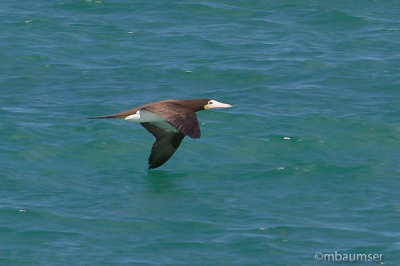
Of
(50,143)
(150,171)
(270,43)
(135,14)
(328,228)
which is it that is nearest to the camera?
(328,228)

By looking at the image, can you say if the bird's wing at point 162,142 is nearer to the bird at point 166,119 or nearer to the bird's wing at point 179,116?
the bird at point 166,119

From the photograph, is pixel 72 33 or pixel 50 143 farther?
pixel 72 33

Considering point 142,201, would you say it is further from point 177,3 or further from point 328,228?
point 177,3

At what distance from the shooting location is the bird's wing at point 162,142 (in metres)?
18.4

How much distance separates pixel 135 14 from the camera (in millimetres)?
28516

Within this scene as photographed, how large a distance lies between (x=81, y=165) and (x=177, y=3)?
36.8 feet

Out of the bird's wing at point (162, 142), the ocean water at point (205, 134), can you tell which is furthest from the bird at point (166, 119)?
the ocean water at point (205, 134)

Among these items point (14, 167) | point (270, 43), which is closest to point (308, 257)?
point (14, 167)

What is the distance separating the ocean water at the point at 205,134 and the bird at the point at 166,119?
0.41 m

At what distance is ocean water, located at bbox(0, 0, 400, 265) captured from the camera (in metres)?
15.5

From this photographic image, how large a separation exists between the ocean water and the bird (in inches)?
16.2

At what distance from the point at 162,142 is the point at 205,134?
227cm

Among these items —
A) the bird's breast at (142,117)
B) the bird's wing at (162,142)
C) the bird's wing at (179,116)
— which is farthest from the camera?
the bird's wing at (162,142)

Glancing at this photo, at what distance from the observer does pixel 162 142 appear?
1845 centimetres
